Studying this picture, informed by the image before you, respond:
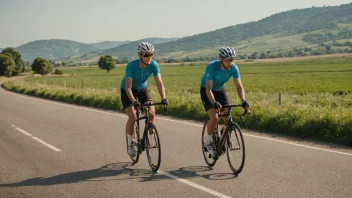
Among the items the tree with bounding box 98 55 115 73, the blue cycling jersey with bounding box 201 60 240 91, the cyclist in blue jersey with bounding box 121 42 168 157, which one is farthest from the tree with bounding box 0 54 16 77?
the blue cycling jersey with bounding box 201 60 240 91

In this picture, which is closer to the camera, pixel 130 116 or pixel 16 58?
pixel 130 116

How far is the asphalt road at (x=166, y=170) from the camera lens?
5207 millimetres

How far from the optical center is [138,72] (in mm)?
6430

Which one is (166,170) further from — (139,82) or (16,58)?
(16,58)

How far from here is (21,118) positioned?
13953 mm

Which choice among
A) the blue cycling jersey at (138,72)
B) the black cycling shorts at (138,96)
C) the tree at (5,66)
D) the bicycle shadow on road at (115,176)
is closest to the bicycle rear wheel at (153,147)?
the bicycle shadow on road at (115,176)

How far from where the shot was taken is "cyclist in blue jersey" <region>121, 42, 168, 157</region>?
6148 millimetres

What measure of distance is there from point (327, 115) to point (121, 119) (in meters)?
6.89

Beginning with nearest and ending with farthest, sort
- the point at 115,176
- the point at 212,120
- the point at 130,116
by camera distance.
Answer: the point at 115,176, the point at 212,120, the point at 130,116

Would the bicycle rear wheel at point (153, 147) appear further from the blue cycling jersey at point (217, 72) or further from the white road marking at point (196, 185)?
the blue cycling jersey at point (217, 72)

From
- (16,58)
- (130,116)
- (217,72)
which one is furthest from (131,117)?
(16,58)

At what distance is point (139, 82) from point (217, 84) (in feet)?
4.51

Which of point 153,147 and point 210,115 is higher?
point 210,115

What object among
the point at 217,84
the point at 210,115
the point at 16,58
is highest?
the point at 16,58
